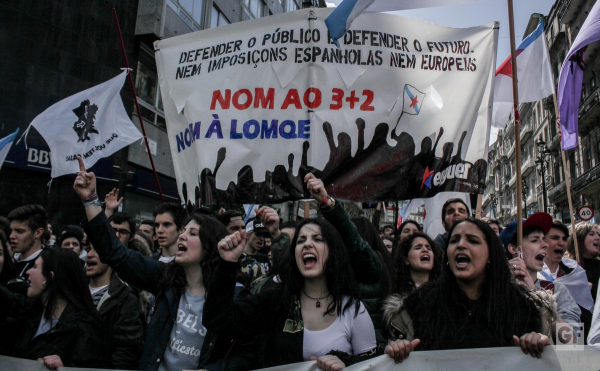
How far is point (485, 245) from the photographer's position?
2588mm

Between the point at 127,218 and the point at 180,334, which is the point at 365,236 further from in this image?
the point at 127,218

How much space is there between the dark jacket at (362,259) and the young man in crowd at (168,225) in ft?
5.86

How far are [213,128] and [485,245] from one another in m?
2.57

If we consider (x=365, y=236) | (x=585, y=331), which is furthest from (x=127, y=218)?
(x=585, y=331)

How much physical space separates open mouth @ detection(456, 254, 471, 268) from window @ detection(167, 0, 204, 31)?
14.2 m

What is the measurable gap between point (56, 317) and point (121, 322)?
1.30ft

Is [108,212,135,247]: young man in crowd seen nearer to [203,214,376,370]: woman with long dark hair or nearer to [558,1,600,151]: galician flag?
[203,214,376,370]: woman with long dark hair

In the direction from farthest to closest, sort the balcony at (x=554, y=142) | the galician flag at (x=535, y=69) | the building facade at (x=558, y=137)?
the balcony at (x=554, y=142)
the building facade at (x=558, y=137)
the galician flag at (x=535, y=69)

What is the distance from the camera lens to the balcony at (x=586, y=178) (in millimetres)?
29036

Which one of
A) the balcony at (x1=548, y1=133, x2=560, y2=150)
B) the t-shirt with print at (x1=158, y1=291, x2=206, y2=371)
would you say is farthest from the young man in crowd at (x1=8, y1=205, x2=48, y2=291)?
the balcony at (x1=548, y1=133, x2=560, y2=150)

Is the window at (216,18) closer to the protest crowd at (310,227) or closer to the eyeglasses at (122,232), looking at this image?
the protest crowd at (310,227)

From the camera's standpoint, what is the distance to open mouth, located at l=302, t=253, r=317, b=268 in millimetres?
2719

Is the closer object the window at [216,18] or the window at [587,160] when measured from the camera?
the window at [216,18]

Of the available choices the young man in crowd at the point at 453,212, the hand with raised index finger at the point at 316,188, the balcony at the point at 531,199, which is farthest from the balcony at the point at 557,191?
the hand with raised index finger at the point at 316,188
